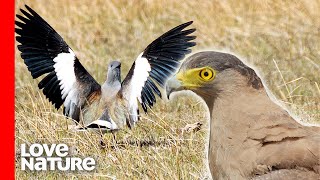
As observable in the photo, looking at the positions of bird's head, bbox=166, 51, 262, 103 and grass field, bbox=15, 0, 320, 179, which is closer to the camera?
bird's head, bbox=166, 51, 262, 103

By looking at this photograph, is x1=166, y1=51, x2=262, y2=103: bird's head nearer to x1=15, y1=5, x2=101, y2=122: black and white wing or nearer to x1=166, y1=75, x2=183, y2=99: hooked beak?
x1=166, y1=75, x2=183, y2=99: hooked beak

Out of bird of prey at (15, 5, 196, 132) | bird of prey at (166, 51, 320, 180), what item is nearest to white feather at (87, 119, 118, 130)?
bird of prey at (15, 5, 196, 132)

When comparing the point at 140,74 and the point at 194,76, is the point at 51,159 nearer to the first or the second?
the point at 140,74

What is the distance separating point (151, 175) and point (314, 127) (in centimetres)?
95

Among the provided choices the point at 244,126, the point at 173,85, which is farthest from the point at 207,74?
the point at 244,126

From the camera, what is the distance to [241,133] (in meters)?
4.57

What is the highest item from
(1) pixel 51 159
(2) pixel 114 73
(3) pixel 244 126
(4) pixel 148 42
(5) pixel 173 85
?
(4) pixel 148 42

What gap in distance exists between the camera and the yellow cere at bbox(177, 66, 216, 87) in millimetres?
4539

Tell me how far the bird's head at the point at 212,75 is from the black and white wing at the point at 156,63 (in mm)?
791

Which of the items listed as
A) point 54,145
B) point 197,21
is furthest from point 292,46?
point 54,145

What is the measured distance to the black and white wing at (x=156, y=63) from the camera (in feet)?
17.6

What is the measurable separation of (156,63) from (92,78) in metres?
0.33

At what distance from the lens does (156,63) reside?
17.7 ft

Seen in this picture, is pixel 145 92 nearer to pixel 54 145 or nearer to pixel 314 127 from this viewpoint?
pixel 54 145
